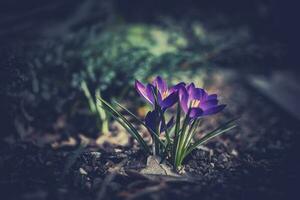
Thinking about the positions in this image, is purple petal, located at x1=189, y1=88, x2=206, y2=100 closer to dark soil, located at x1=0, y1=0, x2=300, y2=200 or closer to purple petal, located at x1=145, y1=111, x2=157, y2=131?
purple petal, located at x1=145, y1=111, x2=157, y2=131

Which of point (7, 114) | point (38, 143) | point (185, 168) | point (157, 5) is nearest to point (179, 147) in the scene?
point (185, 168)

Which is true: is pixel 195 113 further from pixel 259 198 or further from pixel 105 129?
pixel 105 129

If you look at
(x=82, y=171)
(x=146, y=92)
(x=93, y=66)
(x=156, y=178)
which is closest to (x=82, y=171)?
(x=82, y=171)

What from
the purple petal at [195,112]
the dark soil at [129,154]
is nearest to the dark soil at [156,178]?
the dark soil at [129,154]

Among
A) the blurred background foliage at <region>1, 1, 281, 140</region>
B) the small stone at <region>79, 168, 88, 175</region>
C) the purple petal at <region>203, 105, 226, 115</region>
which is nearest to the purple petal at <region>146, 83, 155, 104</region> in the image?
the purple petal at <region>203, 105, 226, 115</region>

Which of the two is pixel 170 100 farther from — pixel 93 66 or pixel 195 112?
pixel 93 66

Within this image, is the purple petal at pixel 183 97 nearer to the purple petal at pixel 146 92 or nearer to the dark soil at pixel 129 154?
the purple petal at pixel 146 92
